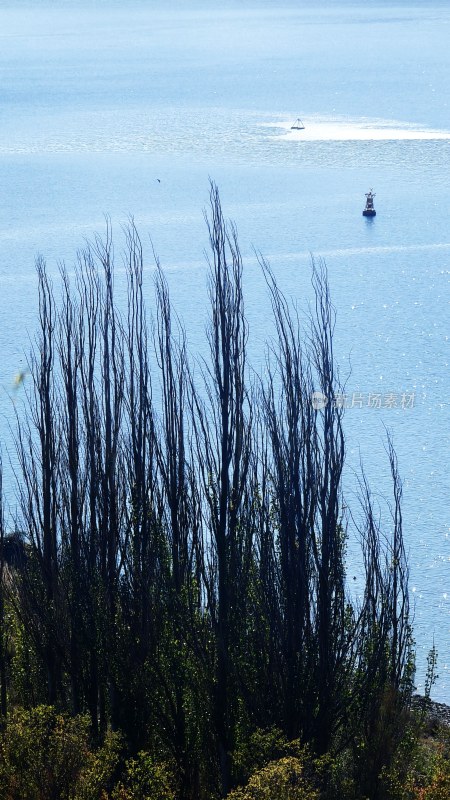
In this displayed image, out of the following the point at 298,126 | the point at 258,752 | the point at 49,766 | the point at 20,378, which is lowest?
the point at 49,766

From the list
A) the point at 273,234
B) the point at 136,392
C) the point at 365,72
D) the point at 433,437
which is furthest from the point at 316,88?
the point at 136,392

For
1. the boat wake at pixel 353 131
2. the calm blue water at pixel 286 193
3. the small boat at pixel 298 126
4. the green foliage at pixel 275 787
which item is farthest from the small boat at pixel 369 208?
the green foliage at pixel 275 787

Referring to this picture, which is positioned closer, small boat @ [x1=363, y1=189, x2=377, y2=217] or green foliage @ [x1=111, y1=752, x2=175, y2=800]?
green foliage @ [x1=111, y1=752, x2=175, y2=800]

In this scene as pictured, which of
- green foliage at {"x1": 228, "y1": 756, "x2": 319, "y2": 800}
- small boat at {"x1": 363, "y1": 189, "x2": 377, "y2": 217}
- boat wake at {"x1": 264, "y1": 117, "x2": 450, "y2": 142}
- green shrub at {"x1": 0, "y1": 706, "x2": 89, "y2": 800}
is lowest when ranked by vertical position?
green foliage at {"x1": 228, "y1": 756, "x2": 319, "y2": 800}

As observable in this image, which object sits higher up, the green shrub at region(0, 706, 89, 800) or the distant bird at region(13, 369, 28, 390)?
the distant bird at region(13, 369, 28, 390)

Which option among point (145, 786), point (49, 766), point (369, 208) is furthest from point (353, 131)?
point (49, 766)

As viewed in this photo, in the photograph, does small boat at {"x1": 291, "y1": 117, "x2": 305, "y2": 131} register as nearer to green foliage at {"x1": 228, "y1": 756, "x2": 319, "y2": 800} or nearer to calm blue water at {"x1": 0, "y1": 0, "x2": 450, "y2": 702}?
calm blue water at {"x1": 0, "y1": 0, "x2": 450, "y2": 702}

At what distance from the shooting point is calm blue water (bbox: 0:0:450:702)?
34.9 metres

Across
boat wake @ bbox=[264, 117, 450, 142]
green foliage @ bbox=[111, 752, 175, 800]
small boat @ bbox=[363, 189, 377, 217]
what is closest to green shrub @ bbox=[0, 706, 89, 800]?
green foliage @ bbox=[111, 752, 175, 800]

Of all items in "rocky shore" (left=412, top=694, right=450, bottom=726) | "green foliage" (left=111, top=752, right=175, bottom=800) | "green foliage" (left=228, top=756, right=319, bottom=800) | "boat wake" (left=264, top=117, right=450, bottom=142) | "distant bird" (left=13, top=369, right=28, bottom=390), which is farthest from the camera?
"boat wake" (left=264, top=117, right=450, bottom=142)

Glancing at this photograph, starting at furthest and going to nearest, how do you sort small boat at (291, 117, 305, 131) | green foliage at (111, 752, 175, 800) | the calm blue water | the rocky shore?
small boat at (291, 117, 305, 131), the calm blue water, the rocky shore, green foliage at (111, 752, 175, 800)

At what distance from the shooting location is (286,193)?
179 ft

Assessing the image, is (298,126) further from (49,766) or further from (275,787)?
(275,787)

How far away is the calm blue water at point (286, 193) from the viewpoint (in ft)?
115
